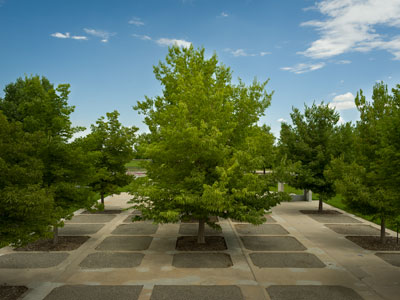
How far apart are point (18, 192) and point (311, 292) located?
7866 mm

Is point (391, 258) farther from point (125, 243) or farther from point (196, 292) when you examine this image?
point (125, 243)

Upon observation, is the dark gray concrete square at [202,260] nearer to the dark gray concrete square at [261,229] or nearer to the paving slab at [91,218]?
the dark gray concrete square at [261,229]

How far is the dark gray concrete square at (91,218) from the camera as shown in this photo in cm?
1817

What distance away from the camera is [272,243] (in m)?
13.6

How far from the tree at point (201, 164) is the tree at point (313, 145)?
773cm

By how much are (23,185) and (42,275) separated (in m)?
3.38

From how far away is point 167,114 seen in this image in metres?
11.9

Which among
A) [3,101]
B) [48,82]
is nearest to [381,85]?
[3,101]

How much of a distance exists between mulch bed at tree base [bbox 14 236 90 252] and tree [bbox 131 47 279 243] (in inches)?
138

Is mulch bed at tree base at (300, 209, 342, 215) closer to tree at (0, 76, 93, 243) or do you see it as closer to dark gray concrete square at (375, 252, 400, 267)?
dark gray concrete square at (375, 252, 400, 267)

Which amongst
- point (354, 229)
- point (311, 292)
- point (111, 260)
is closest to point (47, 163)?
point (111, 260)

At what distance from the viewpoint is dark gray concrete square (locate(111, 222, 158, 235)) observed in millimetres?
15544

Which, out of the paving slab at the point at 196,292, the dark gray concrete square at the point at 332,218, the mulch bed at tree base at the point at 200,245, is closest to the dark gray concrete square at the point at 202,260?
the mulch bed at tree base at the point at 200,245

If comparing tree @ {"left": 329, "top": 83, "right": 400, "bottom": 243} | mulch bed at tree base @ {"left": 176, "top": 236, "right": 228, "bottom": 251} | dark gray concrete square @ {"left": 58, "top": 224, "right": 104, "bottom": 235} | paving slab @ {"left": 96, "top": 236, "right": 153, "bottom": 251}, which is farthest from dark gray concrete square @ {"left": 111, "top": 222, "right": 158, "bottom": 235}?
tree @ {"left": 329, "top": 83, "right": 400, "bottom": 243}
